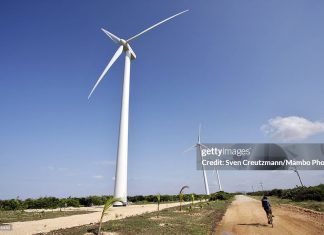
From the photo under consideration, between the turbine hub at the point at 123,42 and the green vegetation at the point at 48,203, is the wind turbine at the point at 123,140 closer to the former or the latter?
the turbine hub at the point at 123,42

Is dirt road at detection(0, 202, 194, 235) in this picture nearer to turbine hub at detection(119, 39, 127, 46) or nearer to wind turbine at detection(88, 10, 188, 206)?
wind turbine at detection(88, 10, 188, 206)

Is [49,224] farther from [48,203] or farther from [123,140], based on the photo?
[48,203]

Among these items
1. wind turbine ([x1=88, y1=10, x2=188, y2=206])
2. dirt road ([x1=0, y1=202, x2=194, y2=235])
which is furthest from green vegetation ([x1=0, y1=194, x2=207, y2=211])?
dirt road ([x1=0, y1=202, x2=194, y2=235])

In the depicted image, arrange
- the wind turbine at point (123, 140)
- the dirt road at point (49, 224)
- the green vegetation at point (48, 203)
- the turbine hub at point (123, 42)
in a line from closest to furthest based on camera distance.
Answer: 1. the dirt road at point (49, 224)
2. the wind turbine at point (123, 140)
3. the green vegetation at point (48, 203)
4. the turbine hub at point (123, 42)

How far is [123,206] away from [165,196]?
44045 millimetres

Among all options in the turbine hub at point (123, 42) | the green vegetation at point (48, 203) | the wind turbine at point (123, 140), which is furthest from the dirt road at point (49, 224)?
the turbine hub at point (123, 42)

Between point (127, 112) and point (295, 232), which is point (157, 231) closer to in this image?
point (295, 232)

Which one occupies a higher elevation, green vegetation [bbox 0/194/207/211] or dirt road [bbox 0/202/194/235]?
green vegetation [bbox 0/194/207/211]

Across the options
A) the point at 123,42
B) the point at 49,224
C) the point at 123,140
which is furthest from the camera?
the point at 123,42

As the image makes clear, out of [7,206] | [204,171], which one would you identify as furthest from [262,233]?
[204,171]

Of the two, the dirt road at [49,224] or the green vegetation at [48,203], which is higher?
the green vegetation at [48,203]

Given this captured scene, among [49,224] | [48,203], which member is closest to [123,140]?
[48,203]

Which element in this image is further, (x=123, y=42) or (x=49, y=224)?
(x=123, y=42)

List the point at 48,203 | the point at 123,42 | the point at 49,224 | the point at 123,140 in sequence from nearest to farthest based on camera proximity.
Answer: the point at 49,224 < the point at 123,140 < the point at 123,42 < the point at 48,203
